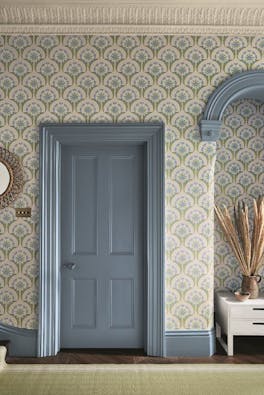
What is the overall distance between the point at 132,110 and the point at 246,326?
213 centimetres

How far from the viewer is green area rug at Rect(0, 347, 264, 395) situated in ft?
5.91

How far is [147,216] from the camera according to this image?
13.0 feet

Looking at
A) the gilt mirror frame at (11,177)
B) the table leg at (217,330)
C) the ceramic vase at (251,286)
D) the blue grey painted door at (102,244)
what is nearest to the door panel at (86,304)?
the blue grey painted door at (102,244)

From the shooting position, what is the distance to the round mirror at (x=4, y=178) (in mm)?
3949

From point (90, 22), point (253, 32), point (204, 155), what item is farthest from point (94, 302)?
point (253, 32)

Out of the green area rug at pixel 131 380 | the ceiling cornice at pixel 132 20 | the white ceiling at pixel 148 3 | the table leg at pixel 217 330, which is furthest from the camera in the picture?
the table leg at pixel 217 330

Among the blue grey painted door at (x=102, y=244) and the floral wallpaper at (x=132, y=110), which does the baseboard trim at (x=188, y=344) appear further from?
the blue grey painted door at (x=102, y=244)

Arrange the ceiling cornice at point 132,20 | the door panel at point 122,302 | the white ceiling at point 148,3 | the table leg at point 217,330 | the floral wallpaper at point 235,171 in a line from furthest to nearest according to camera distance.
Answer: the floral wallpaper at point 235,171
the table leg at point 217,330
the door panel at point 122,302
the ceiling cornice at point 132,20
the white ceiling at point 148,3

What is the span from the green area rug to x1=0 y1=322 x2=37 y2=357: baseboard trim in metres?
1.93

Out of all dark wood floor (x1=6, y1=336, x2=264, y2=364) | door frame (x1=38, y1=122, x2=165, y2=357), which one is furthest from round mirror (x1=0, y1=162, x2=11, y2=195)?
dark wood floor (x1=6, y1=336, x2=264, y2=364)

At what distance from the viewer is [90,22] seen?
392 centimetres

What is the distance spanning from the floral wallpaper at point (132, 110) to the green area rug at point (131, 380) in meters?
1.92

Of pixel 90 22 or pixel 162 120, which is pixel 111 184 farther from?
pixel 90 22

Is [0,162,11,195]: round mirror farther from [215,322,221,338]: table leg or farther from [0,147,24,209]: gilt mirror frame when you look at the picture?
[215,322,221,338]: table leg
